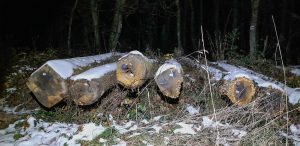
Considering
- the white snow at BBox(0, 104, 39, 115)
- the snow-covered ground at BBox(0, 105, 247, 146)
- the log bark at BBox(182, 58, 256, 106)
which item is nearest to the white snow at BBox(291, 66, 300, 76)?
the log bark at BBox(182, 58, 256, 106)

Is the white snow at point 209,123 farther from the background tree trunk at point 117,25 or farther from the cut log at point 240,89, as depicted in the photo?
the background tree trunk at point 117,25

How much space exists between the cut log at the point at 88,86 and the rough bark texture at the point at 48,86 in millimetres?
207

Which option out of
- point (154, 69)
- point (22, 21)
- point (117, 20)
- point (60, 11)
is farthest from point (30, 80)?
point (60, 11)

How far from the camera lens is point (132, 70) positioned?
6504 mm

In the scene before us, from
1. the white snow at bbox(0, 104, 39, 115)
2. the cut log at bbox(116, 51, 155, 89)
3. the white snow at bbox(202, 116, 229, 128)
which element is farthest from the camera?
the white snow at bbox(0, 104, 39, 115)

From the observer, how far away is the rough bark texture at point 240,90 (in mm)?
6445

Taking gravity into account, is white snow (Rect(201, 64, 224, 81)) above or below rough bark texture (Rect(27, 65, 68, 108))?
below

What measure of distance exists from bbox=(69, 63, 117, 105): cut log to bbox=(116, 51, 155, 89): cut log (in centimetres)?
31

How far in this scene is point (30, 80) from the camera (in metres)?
6.79

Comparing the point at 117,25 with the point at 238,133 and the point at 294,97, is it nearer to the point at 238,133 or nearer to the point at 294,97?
the point at 294,97

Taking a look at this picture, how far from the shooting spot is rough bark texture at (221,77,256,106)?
645cm

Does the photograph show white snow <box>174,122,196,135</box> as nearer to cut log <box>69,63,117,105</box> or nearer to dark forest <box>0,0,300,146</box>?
dark forest <box>0,0,300,146</box>

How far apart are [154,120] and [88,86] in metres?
1.36

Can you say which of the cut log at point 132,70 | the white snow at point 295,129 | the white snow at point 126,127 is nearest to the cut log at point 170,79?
the cut log at point 132,70
